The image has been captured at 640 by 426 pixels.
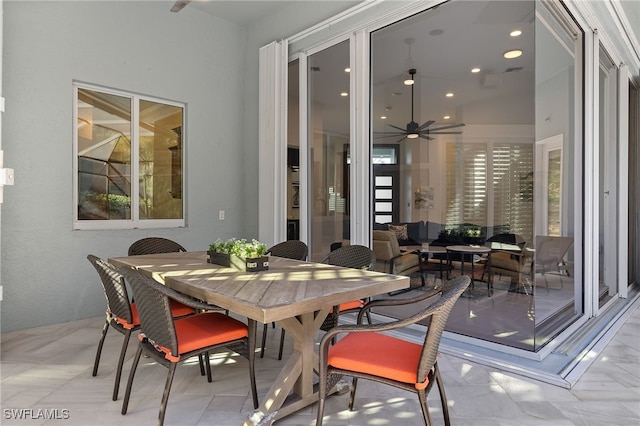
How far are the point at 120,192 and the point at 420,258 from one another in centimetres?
331

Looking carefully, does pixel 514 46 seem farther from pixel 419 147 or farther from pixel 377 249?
pixel 377 249

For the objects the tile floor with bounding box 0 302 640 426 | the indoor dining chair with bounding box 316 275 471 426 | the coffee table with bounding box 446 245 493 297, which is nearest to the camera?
the indoor dining chair with bounding box 316 275 471 426

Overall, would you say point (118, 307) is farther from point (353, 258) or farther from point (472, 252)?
point (472, 252)

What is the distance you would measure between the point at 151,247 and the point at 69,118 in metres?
1.64

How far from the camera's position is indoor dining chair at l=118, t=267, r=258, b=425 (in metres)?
1.93

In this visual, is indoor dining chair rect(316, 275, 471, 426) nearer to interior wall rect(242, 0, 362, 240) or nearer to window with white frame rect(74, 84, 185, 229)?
interior wall rect(242, 0, 362, 240)

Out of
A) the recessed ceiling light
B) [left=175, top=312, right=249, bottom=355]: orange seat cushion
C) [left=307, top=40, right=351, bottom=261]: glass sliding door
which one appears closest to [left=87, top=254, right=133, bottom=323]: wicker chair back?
[left=175, top=312, right=249, bottom=355]: orange seat cushion

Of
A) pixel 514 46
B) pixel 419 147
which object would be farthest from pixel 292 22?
pixel 514 46

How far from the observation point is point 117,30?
420 cm

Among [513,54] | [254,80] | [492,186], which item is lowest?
[492,186]

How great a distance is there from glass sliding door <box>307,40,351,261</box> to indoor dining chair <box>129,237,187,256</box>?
1550mm

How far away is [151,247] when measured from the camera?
357 cm

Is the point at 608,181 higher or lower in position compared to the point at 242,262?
higher

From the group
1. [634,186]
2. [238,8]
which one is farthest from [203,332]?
[634,186]
